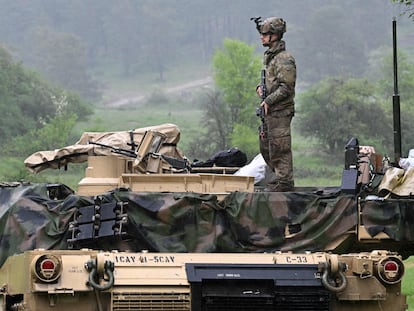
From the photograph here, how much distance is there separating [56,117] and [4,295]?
67240 millimetres

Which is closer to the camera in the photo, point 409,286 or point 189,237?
point 189,237

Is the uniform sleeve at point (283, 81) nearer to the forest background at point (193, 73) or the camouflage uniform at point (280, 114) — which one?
the camouflage uniform at point (280, 114)

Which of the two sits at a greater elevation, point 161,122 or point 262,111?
point 161,122

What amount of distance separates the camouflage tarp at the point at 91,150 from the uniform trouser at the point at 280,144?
1.60 meters

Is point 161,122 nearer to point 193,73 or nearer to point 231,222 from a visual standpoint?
point 193,73

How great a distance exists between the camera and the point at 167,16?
132375 mm

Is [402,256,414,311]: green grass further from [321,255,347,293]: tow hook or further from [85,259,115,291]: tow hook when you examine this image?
[85,259,115,291]: tow hook

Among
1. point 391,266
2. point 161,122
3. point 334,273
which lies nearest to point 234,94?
point 161,122

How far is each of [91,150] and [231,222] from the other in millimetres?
2386

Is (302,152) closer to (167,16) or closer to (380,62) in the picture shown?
(380,62)

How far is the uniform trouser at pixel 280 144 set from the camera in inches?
588

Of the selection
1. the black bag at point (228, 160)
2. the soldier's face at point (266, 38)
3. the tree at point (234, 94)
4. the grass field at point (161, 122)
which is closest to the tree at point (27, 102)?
the grass field at point (161, 122)

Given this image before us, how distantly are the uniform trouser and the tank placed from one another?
0.28m

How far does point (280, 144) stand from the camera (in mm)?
14930
